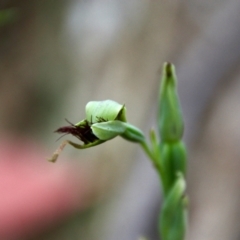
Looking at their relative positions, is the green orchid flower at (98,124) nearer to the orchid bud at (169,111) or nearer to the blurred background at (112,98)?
the orchid bud at (169,111)

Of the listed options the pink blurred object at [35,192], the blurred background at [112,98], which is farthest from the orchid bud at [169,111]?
the pink blurred object at [35,192]

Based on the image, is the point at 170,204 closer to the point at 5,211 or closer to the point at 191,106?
the point at 191,106

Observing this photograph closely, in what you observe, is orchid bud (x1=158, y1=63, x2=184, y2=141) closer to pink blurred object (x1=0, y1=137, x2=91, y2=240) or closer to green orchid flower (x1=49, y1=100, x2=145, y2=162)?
green orchid flower (x1=49, y1=100, x2=145, y2=162)

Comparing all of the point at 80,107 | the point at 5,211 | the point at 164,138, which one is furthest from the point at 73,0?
the point at 164,138

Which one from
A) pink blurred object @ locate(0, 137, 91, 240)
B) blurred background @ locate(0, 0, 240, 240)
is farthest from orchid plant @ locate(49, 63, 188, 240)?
pink blurred object @ locate(0, 137, 91, 240)

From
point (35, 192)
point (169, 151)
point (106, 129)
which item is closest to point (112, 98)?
point (35, 192)

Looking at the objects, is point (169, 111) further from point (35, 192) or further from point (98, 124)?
point (35, 192)
